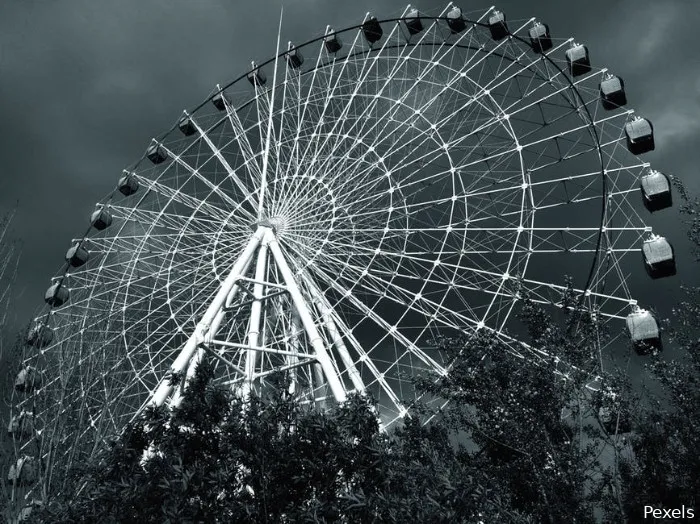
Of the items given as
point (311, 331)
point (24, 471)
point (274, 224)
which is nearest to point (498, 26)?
point (274, 224)

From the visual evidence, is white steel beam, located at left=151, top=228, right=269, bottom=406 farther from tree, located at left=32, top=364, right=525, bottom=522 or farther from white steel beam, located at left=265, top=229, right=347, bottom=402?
tree, located at left=32, top=364, right=525, bottom=522

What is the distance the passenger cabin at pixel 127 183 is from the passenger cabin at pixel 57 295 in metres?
4.72

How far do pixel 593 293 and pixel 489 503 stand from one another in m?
8.68

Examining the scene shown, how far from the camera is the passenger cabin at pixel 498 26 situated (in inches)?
819

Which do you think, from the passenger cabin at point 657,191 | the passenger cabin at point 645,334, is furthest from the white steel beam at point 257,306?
the passenger cabin at point 657,191

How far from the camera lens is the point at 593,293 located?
50.2ft

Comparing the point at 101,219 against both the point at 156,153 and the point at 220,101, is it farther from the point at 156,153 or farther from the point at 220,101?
the point at 220,101

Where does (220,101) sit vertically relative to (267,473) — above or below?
above

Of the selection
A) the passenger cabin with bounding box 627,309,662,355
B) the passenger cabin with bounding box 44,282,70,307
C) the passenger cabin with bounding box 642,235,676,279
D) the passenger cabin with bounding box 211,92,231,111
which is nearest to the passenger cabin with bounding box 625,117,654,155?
the passenger cabin with bounding box 642,235,676,279

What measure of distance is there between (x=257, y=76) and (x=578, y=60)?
12254mm

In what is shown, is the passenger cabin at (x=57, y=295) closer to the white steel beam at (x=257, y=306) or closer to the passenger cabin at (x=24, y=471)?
the passenger cabin at (x=24, y=471)

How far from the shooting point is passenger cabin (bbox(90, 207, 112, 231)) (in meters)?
25.1

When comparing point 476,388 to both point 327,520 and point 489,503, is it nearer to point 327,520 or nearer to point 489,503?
point 489,503

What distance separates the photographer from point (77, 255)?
2583cm
